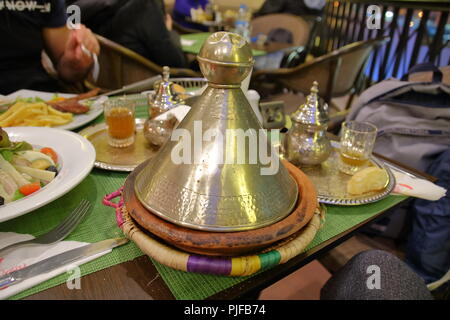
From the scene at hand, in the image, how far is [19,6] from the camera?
6.48ft

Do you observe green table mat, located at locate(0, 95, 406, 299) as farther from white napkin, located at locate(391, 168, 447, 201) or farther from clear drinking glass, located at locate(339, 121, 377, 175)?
clear drinking glass, located at locate(339, 121, 377, 175)

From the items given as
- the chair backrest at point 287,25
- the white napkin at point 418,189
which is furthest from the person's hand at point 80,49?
the chair backrest at point 287,25

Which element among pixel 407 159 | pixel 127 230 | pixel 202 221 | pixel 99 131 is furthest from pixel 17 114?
pixel 407 159

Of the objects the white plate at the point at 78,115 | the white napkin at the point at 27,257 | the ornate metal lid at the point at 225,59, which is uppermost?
the ornate metal lid at the point at 225,59

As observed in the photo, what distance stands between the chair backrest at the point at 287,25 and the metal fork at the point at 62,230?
3996mm

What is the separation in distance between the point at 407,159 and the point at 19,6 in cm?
233

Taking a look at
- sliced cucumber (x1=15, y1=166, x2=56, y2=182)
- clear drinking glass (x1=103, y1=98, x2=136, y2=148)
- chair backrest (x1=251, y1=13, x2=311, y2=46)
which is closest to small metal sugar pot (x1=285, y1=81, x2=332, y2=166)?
clear drinking glass (x1=103, y1=98, x2=136, y2=148)

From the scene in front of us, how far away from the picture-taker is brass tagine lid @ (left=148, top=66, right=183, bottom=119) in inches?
44.3

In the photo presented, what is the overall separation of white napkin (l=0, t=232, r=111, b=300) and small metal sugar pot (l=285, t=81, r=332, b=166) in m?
0.65

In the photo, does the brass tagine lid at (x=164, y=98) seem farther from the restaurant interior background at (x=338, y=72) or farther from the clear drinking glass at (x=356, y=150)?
the clear drinking glass at (x=356, y=150)

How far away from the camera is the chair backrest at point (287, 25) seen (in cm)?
447

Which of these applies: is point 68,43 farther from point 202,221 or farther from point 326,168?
point 202,221

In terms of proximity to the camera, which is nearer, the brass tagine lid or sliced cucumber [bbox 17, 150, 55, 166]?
sliced cucumber [bbox 17, 150, 55, 166]

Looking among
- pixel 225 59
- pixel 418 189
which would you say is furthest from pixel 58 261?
pixel 418 189
